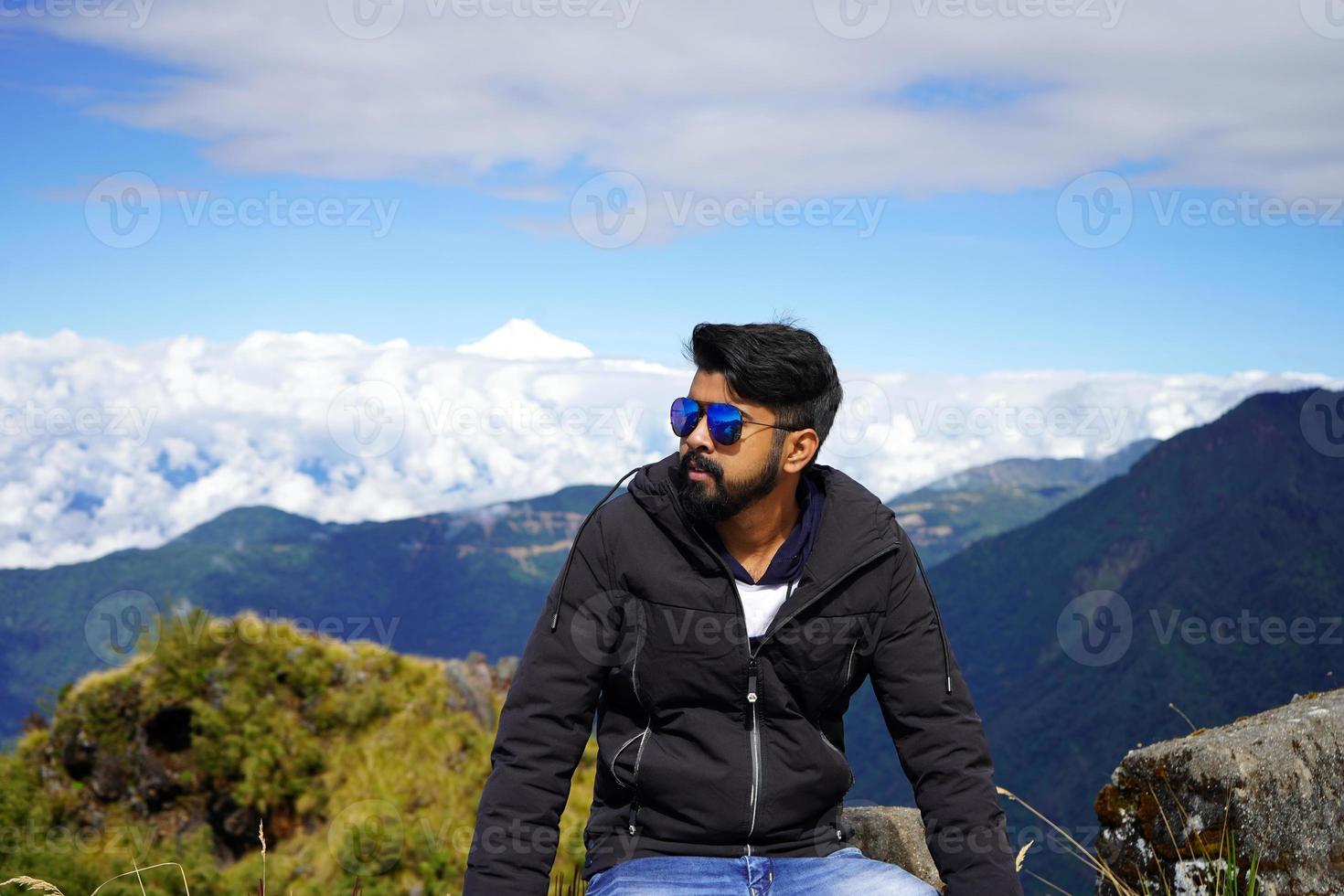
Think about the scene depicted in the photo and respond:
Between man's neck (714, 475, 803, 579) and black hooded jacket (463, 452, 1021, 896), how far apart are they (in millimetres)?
165

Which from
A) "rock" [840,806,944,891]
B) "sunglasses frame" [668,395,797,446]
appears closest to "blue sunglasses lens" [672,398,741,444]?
"sunglasses frame" [668,395,797,446]

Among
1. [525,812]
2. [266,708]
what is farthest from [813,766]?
[266,708]

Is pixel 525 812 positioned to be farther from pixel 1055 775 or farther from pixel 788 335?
pixel 1055 775

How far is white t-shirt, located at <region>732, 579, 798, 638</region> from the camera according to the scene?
3.43m

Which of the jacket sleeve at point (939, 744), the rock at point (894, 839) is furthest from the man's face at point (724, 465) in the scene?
the rock at point (894, 839)

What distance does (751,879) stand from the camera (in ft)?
10.6

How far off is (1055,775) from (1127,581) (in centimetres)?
4784

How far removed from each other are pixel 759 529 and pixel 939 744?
0.87 m

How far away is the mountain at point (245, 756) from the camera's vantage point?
47.5 ft

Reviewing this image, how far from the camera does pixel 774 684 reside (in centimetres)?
336

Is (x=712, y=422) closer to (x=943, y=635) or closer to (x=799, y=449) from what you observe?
(x=799, y=449)

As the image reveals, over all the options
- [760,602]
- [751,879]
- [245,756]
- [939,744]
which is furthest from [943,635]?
[245,756]

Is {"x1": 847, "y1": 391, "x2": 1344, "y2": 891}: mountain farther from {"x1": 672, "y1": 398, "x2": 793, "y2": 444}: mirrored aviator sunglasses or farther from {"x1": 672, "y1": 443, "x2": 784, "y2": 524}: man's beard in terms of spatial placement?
{"x1": 672, "y1": 398, "x2": 793, "y2": 444}: mirrored aviator sunglasses

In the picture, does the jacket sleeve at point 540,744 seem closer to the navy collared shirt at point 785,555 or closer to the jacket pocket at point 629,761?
the jacket pocket at point 629,761
